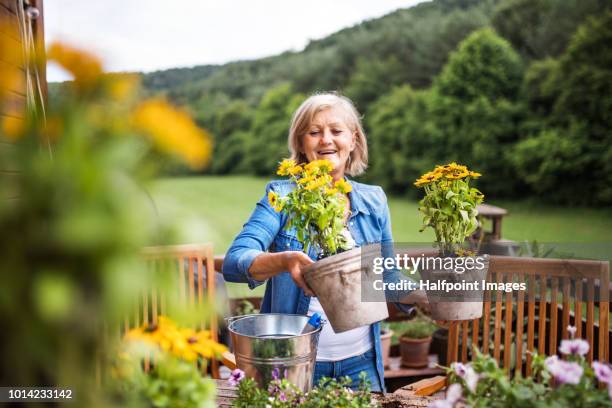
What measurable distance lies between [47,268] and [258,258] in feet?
A: 3.18

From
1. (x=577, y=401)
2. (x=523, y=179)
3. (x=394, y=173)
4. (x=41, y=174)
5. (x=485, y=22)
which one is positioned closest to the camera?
(x=41, y=174)

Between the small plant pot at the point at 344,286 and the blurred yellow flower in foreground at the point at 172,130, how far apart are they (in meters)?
0.69

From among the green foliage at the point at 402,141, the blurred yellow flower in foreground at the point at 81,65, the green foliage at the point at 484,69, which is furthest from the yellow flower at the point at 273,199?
the green foliage at the point at 402,141

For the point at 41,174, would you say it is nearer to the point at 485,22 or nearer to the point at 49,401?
the point at 49,401

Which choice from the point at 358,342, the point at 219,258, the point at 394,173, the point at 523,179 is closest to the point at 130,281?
the point at 358,342

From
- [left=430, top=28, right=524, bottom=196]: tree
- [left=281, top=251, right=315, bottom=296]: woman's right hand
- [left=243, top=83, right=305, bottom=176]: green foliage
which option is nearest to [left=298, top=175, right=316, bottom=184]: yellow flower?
[left=281, top=251, right=315, bottom=296]: woman's right hand

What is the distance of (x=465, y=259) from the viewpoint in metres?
1.52

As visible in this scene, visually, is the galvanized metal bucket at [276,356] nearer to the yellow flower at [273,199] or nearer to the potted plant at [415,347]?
the yellow flower at [273,199]

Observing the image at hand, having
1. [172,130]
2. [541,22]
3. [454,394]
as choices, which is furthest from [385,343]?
[541,22]

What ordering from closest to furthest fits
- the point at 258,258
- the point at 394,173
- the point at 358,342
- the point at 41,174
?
1. the point at 41,174
2. the point at 258,258
3. the point at 358,342
4. the point at 394,173

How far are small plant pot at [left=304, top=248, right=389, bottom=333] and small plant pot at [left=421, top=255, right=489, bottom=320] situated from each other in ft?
0.75

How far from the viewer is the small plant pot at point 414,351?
3.52m

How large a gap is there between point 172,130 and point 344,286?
31.0 inches

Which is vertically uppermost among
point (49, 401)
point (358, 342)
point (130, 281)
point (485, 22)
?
point (485, 22)
